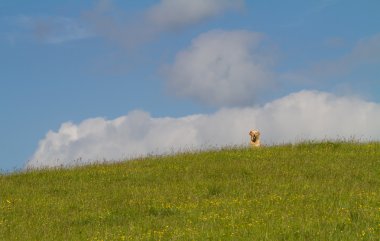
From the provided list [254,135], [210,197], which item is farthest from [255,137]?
[210,197]

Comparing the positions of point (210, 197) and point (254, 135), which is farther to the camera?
point (254, 135)

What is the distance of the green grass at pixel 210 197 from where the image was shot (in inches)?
490

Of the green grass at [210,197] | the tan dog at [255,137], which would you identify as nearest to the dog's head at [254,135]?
the tan dog at [255,137]

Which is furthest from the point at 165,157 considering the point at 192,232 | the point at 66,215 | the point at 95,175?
the point at 192,232

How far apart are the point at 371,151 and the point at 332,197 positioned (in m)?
9.79

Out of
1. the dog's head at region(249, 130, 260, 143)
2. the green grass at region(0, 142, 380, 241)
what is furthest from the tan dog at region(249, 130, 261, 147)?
the green grass at region(0, 142, 380, 241)

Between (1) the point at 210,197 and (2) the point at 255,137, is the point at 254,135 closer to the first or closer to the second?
(2) the point at 255,137

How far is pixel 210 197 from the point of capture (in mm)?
17469

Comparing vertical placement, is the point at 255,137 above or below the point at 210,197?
above

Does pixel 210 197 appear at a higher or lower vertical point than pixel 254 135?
lower

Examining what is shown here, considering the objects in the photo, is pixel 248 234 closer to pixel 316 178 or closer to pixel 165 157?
pixel 316 178

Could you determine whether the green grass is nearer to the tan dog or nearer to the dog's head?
the tan dog

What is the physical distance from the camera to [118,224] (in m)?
14.7

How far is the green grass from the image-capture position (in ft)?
40.9
